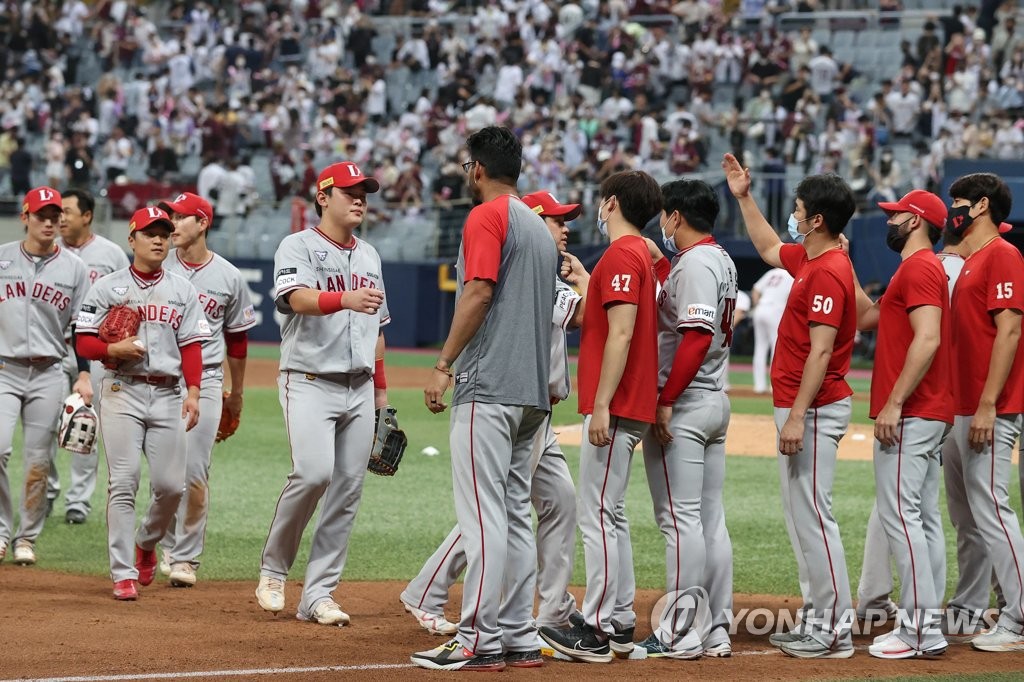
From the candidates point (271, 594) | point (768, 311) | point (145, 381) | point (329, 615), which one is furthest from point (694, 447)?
point (768, 311)

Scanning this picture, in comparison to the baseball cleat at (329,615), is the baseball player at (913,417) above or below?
above

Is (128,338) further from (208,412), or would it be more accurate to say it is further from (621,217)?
(621,217)

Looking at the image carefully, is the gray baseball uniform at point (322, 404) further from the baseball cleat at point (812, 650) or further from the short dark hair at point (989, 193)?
the short dark hair at point (989, 193)

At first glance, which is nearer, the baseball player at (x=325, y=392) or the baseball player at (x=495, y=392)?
the baseball player at (x=495, y=392)

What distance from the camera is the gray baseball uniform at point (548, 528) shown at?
6328mm

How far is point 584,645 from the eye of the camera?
5793 millimetres

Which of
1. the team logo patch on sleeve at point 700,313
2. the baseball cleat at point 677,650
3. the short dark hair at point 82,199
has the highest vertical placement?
the short dark hair at point 82,199

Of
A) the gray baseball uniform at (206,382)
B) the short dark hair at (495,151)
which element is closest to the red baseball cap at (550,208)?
the short dark hair at (495,151)

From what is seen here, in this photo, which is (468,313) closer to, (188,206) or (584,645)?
(584,645)

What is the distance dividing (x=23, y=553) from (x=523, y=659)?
12.6 ft

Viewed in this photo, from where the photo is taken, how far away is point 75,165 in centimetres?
2881

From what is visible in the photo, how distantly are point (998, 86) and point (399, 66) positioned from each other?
43.9 ft

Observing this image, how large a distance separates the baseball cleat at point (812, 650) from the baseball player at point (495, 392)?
1136 mm

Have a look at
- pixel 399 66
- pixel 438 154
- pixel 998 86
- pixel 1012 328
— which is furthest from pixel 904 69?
pixel 1012 328
